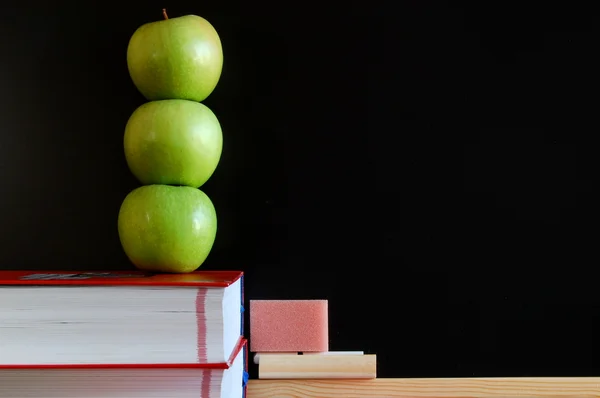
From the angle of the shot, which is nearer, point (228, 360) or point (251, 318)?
point (228, 360)

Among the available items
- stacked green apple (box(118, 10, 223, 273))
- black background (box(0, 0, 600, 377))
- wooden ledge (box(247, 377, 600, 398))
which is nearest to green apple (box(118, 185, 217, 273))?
stacked green apple (box(118, 10, 223, 273))

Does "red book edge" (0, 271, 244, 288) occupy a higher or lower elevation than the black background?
lower

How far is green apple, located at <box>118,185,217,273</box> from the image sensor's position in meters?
0.86

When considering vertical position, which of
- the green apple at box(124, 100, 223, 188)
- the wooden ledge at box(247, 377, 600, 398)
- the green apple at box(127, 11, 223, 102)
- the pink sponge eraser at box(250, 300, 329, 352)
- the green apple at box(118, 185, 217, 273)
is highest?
the green apple at box(127, 11, 223, 102)

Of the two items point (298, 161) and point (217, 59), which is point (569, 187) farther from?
point (217, 59)

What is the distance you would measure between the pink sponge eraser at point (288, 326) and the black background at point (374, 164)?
0.02 m

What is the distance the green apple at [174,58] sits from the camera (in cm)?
89

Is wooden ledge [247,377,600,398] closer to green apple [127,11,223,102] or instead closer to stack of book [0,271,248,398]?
stack of book [0,271,248,398]

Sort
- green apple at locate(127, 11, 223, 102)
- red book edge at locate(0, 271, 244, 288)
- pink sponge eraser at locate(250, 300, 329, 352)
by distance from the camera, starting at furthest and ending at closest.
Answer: pink sponge eraser at locate(250, 300, 329, 352) → green apple at locate(127, 11, 223, 102) → red book edge at locate(0, 271, 244, 288)

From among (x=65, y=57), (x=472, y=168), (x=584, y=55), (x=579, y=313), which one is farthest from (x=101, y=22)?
(x=579, y=313)

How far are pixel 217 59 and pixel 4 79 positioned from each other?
1.13 ft

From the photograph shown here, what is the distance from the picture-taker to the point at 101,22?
3.40 ft

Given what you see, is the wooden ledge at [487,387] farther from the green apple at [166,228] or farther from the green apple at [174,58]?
the green apple at [174,58]

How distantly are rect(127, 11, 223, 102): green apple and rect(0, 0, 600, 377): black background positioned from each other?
0.38ft
